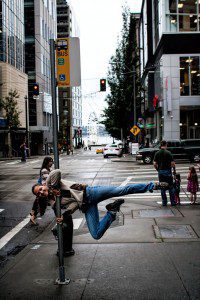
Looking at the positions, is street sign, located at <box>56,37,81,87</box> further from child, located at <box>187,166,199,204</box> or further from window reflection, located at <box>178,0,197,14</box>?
window reflection, located at <box>178,0,197,14</box>

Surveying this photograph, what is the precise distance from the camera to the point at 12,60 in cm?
5331

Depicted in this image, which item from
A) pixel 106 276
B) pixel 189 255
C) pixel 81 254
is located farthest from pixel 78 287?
pixel 189 255

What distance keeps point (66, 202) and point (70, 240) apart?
135 cm

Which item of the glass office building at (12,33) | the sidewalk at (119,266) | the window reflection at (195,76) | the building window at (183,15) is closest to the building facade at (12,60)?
the glass office building at (12,33)

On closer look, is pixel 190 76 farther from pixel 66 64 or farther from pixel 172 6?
pixel 66 64

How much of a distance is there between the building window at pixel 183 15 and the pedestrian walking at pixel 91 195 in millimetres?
32296

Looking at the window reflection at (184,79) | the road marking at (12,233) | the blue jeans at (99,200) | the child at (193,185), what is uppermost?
the window reflection at (184,79)

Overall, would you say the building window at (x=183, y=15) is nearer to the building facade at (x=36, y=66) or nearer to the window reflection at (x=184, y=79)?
the window reflection at (x=184, y=79)

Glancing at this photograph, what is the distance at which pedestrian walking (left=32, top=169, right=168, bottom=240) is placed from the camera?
17.6 ft

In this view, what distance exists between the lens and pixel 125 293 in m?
4.84

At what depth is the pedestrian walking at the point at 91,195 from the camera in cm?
536

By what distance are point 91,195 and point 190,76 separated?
32203 millimetres

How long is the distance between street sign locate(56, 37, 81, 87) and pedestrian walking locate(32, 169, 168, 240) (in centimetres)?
152

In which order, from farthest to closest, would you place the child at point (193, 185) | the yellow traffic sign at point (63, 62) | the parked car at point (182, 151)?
the parked car at point (182, 151) < the child at point (193, 185) < the yellow traffic sign at point (63, 62)
